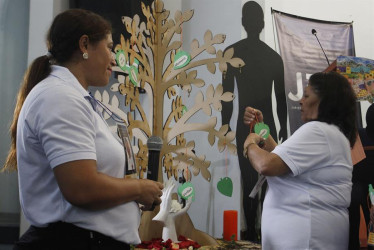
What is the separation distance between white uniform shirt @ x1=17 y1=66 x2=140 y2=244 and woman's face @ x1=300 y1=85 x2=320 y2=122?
1.05 m

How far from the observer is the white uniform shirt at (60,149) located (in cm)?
96

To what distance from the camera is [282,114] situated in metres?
3.62

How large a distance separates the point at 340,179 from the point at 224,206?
184 centimetres

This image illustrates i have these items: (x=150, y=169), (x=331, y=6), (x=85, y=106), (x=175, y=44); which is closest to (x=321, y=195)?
(x=150, y=169)

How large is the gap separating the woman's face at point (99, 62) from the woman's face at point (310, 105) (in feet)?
3.27

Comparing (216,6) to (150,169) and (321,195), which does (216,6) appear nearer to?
(321,195)

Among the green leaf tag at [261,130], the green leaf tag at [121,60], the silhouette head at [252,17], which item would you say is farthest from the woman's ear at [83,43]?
the silhouette head at [252,17]

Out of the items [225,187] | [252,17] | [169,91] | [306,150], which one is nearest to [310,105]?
[306,150]

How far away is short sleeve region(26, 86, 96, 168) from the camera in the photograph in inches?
37.1

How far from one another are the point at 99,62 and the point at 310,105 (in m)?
1.05

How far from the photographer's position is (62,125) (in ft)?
3.14

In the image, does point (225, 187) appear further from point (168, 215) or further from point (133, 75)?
A: point (133, 75)

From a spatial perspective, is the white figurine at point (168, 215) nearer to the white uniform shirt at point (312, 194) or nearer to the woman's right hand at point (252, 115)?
the woman's right hand at point (252, 115)

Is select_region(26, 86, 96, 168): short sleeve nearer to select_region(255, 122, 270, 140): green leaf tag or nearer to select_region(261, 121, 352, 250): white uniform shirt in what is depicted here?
select_region(261, 121, 352, 250): white uniform shirt
